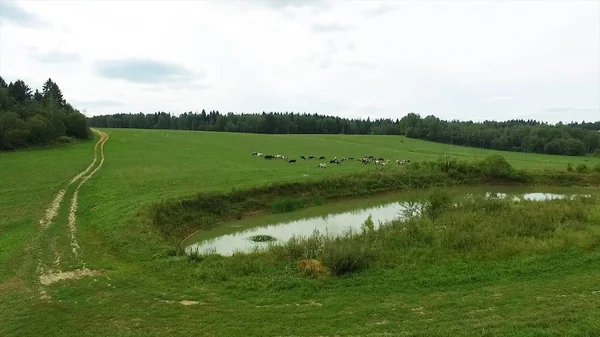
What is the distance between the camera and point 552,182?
44844 mm

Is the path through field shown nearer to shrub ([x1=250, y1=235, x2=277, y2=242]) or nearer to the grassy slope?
the grassy slope

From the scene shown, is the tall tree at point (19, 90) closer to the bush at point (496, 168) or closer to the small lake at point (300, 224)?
the small lake at point (300, 224)

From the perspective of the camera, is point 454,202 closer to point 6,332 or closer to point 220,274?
point 220,274

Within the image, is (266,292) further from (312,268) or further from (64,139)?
(64,139)

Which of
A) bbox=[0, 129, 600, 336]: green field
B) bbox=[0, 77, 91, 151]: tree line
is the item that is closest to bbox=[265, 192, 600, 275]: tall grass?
bbox=[0, 129, 600, 336]: green field

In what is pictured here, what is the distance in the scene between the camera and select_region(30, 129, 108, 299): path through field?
48.5ft

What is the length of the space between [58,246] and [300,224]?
14152 millimetres

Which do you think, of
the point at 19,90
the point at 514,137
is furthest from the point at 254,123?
the point at 514,137

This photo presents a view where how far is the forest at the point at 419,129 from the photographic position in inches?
3853

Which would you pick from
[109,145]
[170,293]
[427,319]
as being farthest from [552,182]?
[109,145]

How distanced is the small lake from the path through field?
16.0 feet

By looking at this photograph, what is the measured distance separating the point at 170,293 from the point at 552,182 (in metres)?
45.5

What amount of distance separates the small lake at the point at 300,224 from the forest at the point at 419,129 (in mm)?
76814

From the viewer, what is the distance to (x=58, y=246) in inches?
700
